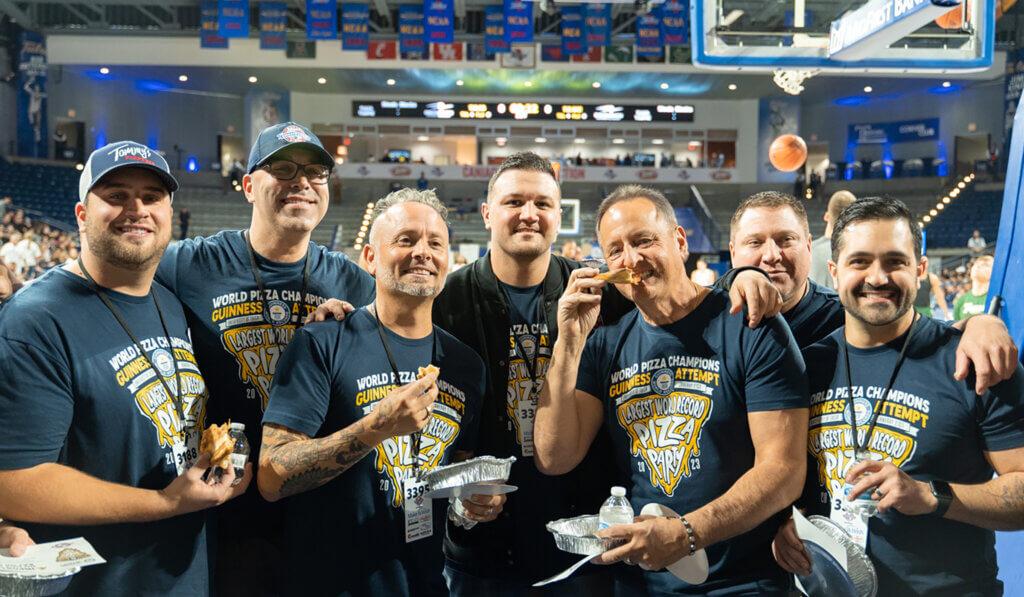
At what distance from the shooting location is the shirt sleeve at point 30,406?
2.43 m

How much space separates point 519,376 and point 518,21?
18.2 meters

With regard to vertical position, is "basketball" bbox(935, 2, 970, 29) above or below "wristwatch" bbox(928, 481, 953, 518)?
above

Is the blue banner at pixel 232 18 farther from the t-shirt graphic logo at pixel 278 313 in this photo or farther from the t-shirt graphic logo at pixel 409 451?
the t-shirt graphic logo at pixel 409 451

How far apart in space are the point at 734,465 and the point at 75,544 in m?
1.95

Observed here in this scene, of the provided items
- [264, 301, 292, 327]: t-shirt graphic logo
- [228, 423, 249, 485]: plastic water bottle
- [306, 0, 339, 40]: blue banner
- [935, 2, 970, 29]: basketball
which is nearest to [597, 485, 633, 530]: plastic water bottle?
[228, 423, 249, 485]: plastic water bottle

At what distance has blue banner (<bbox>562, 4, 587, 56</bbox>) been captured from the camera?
67.4 feet

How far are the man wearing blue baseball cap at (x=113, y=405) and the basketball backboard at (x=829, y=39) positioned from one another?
13.5 ft

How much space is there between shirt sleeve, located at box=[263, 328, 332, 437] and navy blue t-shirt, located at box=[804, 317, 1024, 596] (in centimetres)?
160

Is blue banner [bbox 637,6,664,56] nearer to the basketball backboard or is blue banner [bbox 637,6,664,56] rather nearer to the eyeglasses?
the basketball backboard

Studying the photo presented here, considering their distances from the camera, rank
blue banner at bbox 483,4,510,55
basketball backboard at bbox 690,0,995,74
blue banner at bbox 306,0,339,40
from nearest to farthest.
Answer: basketball backboard at bbox 690,0,995,74 < blue banner at bbox 306,0,339,40 < blue banner at bbox 483,4,510,55

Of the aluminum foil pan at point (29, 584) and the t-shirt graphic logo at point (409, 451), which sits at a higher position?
the t-shirt graphic logo at point (409, 451)

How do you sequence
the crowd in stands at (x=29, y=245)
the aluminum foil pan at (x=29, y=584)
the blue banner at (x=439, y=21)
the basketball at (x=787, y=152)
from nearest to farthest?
the aluminum foil pan at (x=29, y=584), the basketball at (x=787, y=152), the crowd in stands at (x=29, y=245), the blue banner at (x=439, y=21)

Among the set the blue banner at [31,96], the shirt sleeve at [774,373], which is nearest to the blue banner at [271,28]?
the blue banner at [31,96]

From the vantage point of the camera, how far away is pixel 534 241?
3279 mm
